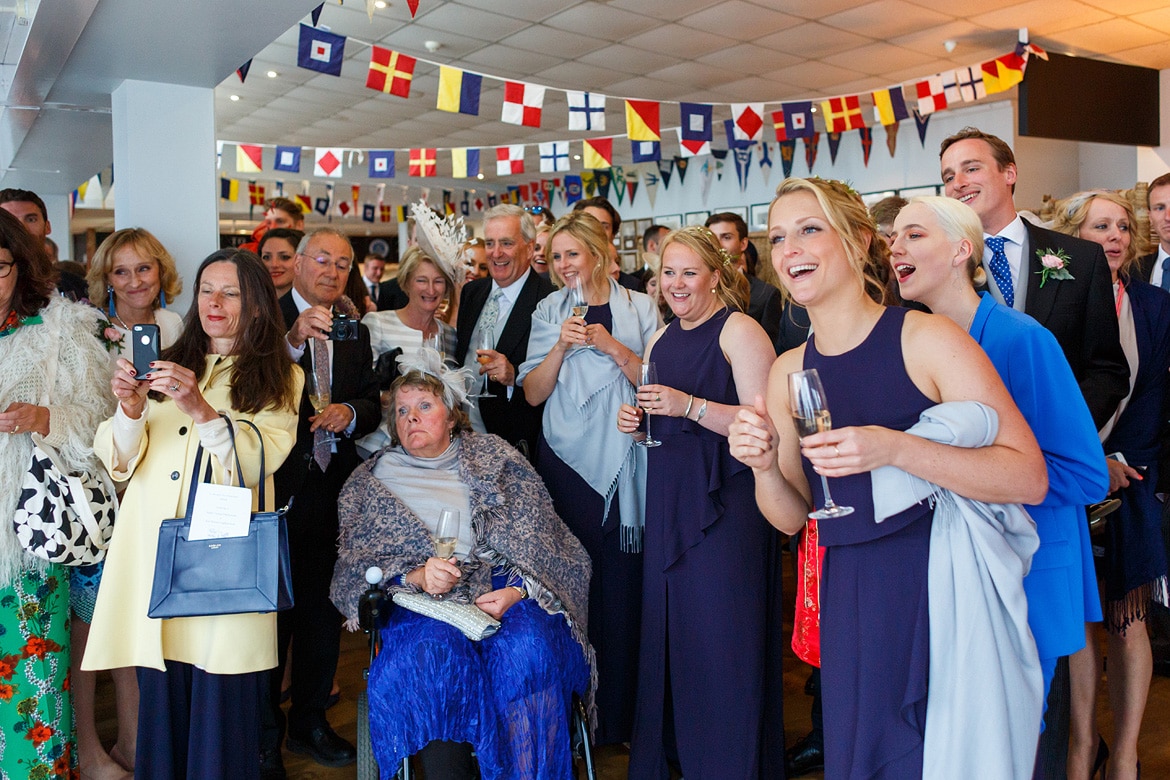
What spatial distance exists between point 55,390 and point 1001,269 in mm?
2724

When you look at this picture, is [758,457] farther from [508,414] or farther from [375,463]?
[508,414]

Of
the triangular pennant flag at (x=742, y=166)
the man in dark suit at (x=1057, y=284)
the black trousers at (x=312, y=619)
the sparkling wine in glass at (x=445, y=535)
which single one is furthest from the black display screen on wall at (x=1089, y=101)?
the sparkling wine in glass at (x=445, y=535)

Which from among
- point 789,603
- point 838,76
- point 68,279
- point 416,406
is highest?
point 838,76

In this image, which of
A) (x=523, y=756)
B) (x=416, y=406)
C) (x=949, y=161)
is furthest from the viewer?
(x=416, y=406)

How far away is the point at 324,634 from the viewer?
3.12 meters

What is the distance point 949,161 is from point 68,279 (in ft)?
12.0

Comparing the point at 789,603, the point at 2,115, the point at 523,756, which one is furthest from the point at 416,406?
the point at 2,115

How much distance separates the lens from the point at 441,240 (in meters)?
3.66

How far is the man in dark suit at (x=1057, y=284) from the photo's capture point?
7.99 feet

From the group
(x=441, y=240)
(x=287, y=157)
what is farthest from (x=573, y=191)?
(x=441, y=240)

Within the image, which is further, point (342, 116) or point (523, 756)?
point (342, 116)

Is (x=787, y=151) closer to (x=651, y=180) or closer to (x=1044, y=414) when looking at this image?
(x=651, y=180)

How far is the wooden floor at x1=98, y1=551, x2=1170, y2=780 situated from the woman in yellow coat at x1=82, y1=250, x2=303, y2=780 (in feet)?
2.13

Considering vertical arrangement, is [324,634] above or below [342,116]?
below
